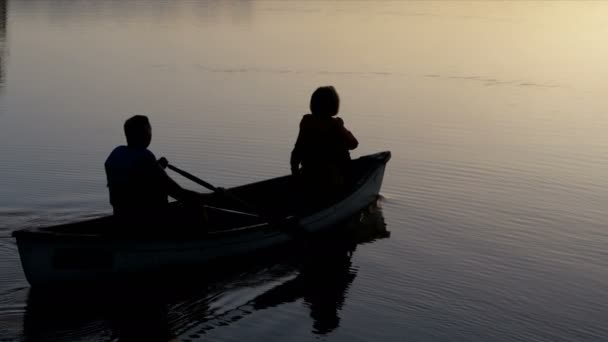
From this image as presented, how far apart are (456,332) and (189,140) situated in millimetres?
8624

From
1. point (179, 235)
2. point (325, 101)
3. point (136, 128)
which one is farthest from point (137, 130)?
point (325, 101)

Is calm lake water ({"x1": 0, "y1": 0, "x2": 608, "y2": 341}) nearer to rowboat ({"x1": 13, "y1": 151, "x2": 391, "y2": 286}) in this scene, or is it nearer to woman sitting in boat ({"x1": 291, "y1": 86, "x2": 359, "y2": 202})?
rowboat ({"x1": 13, "y1": 151, "x2": 391, "y2": 286})

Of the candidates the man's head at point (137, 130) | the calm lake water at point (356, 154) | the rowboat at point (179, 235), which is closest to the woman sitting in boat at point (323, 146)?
the rowboat at point (179, 235)

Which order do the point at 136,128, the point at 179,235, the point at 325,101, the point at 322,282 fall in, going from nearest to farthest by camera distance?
the point at 136,128 < the point at 179,235 < the point at 322,282 < the point at 325,101

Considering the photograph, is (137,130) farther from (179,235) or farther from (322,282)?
(322,282)

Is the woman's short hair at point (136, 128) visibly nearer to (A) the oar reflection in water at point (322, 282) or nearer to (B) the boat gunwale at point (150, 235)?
(B) the boat gunwale at point (150, 235)

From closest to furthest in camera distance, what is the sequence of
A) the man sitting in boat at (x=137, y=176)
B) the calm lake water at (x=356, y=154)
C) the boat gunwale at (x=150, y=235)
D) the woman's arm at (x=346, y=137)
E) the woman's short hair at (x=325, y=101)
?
the boat gunwale at (x=150, y=235) → the calm lake water at (x=356, y=154) → the man sitting in boat at (x=137, y=176) → the woman's short hair at (x=325, y=101) → the woman's arm at (x=346, y=137)

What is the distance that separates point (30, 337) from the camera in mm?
8172

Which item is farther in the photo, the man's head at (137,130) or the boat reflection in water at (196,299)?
the man's head at (137,130)

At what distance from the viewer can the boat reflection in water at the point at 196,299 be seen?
8.49 metres

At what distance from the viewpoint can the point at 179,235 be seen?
31.6 feet

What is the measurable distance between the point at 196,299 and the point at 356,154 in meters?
7.26

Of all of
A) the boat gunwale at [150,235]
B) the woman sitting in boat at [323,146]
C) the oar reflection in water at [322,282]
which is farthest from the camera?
the woman sitting in boat at [323,146]

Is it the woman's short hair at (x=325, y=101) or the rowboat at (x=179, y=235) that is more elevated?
the woman's short hair at (x=325, y=101)
